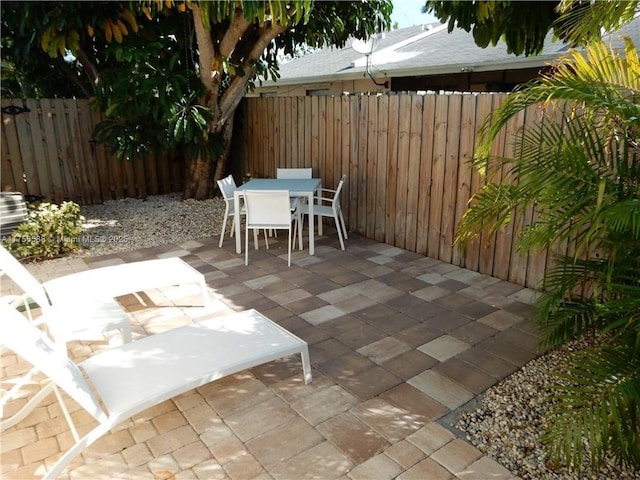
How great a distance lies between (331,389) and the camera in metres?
2.98

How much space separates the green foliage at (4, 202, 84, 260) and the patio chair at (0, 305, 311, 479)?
3140 mm

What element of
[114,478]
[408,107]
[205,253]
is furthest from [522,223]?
[114,478]

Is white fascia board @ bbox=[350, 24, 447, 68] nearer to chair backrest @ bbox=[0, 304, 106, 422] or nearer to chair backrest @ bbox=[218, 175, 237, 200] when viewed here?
chair backrest @ bbox=[218, 175, 237, 200]

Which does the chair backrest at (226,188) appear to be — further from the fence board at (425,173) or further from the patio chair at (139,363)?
the patio chair at (139,363)

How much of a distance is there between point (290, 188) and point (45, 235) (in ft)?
9.97

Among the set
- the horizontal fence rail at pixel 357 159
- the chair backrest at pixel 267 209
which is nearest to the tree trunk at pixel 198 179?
the horizontal fence rail at pixel 357 159

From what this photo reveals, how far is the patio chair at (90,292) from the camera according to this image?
3.01 m

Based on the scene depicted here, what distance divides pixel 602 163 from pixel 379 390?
6.10 ft

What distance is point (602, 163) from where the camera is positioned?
2482mm

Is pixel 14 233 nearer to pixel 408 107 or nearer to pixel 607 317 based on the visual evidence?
pixel 408 107

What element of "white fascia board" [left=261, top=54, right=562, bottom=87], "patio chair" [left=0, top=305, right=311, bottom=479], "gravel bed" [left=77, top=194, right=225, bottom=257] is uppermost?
"white fascia board" [left=261, top=54, right=562, bottom=87]

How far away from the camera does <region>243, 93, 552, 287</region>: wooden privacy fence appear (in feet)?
15.9

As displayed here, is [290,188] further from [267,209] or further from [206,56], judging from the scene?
[206,56]

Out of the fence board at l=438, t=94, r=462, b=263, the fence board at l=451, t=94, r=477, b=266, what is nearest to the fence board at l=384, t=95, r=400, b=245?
the fence board at l=438, t=94, r=462, b=263
